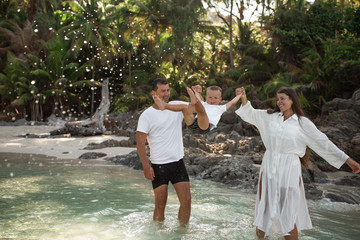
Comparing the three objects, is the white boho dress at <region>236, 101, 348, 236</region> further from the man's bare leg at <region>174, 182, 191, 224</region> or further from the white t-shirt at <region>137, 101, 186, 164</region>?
the white t-shirt at <region>137, 101, 186, 164</region>

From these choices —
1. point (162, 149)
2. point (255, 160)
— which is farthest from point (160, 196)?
point (255, 160)

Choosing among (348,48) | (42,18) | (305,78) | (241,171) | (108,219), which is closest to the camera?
(108,219)

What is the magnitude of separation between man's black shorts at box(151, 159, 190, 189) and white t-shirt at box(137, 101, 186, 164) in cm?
6

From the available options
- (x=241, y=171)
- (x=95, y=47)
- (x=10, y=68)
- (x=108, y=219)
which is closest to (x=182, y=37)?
(x=95, y=47)

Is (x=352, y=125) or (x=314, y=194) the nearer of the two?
(x=314, y=194)

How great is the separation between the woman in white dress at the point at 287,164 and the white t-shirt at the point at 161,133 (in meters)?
1.03

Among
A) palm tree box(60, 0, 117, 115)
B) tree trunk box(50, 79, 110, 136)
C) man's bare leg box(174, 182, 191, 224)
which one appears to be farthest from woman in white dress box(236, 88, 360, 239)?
palm tree box(60, 0, 117, 115)

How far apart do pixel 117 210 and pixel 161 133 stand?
235 centimetres

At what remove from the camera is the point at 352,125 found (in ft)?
45.4

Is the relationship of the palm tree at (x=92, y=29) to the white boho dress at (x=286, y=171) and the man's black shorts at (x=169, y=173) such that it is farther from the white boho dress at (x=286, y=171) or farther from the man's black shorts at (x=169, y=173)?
the white boho dress at (x=286, y=171)

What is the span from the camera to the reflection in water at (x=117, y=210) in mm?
4922

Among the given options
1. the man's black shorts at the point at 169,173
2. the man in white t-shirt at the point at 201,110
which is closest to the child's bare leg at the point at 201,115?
the man in white t-shirt at the point at 201,110

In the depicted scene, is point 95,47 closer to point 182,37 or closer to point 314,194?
point 182,37

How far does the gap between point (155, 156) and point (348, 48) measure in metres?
18.5
